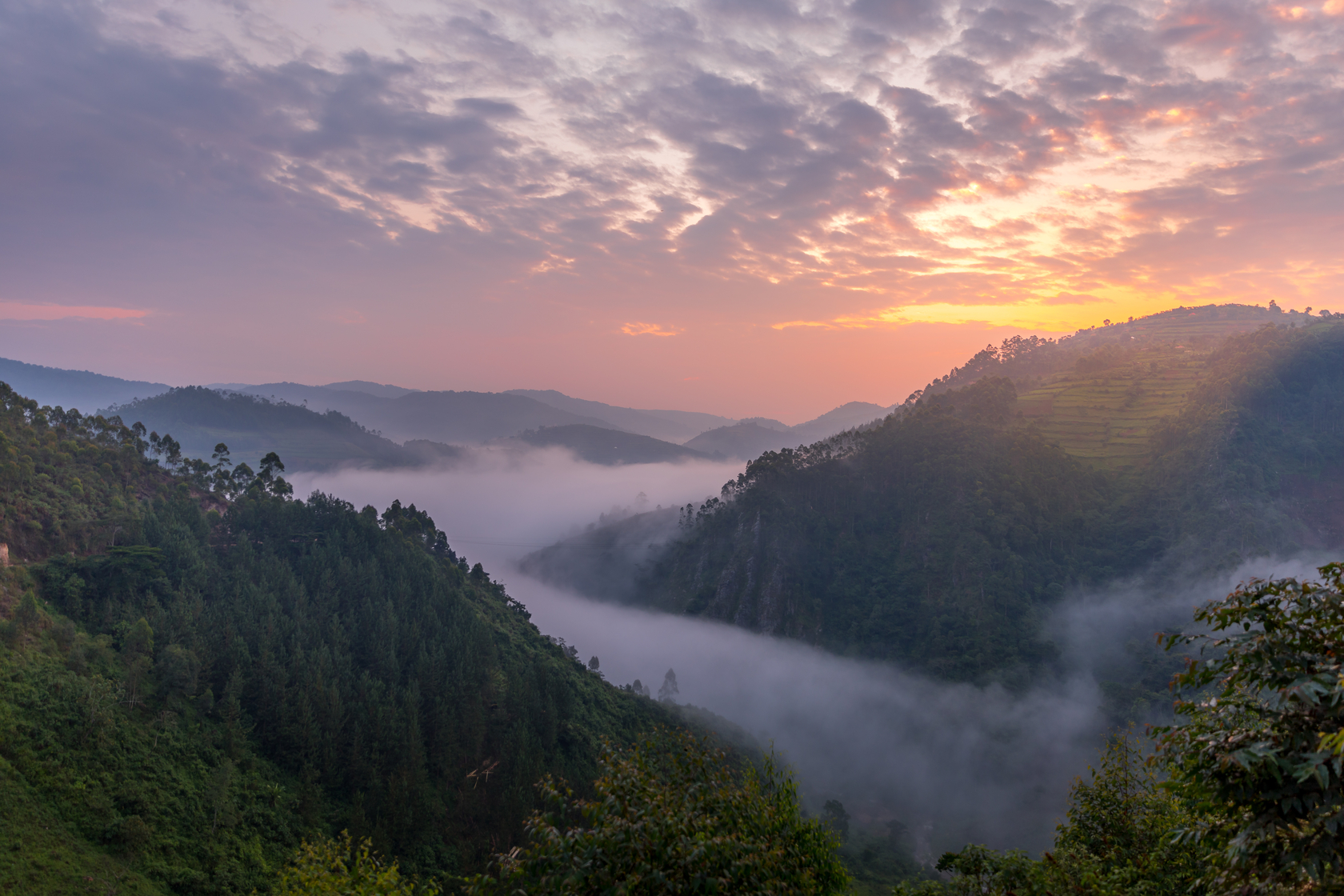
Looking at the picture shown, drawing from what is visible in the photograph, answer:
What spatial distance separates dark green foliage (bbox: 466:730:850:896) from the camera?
39.8 ft

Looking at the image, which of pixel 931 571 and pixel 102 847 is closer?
pixel 102 847

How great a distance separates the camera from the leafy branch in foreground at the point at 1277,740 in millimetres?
8820

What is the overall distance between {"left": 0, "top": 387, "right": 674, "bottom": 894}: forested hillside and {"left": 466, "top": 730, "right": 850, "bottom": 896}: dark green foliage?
29.4 meters

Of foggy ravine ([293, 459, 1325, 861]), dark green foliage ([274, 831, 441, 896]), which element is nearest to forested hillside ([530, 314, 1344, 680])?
foggy ravine ([293, 459, 1325, 861])

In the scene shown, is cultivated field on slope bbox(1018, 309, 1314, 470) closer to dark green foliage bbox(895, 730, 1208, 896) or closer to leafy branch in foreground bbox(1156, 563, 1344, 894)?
dark green foliage bbox(895, 730, 1208, 896)

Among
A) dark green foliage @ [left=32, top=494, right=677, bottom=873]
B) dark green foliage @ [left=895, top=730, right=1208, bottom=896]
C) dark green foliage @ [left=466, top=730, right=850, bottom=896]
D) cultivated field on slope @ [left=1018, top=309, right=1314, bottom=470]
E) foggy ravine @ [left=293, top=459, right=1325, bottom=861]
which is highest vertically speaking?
cultivated field on slope @ [left=1018, top=309, right=1314, bottom=470]

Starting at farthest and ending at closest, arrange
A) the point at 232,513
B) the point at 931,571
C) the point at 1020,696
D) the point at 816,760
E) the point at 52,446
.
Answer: the point at 931,571 → the point at 816,760 → the point at 1020,696 → the point at 232,513 → the point at 52,446

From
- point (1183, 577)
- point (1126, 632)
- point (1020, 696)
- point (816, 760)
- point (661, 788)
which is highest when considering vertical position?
point (661, 788)

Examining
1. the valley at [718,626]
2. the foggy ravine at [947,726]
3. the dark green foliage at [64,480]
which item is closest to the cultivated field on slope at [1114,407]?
the valley at [718,626]

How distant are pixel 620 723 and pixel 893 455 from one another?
334ft

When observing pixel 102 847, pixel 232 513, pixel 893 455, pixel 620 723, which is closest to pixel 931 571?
pixel 893 455

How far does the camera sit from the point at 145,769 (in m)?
46.6

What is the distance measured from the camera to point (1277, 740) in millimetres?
9336

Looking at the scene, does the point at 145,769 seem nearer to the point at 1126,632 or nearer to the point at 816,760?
the point at 816,760
